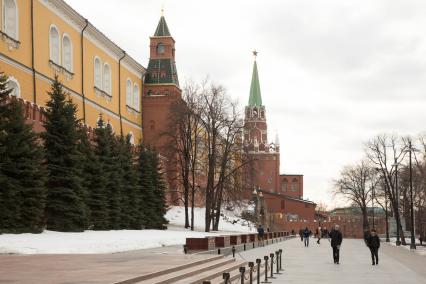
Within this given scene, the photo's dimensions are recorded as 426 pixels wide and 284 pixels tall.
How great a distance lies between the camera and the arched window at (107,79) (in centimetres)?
5413

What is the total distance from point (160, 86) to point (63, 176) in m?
36.7

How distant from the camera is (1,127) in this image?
23.2m

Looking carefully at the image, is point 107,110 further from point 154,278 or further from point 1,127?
point 154,278

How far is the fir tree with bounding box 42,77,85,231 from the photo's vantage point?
90.9ft

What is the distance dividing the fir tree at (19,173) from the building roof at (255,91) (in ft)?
308

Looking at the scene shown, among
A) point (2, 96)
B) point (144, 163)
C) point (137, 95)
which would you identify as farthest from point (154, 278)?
→ point (137, 95)

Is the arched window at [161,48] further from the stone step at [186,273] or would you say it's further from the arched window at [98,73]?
the stone step at [186,273]

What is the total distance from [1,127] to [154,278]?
12378mm

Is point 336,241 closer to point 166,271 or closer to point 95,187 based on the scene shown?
point 166,271

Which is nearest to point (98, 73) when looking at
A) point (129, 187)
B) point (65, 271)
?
point (129, 187)

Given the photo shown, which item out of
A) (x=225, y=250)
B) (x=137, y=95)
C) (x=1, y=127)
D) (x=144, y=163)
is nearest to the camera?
(x=1, y=127)

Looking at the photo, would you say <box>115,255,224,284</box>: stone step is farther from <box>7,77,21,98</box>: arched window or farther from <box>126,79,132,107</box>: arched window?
<box>126,79,132,107</box>: arched window

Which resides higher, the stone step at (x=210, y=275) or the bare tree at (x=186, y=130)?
the bare tree at (x=186, y=130)

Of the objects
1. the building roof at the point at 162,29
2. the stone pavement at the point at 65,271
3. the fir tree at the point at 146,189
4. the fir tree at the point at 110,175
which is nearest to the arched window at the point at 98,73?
the fir tree at the point at 146,189
